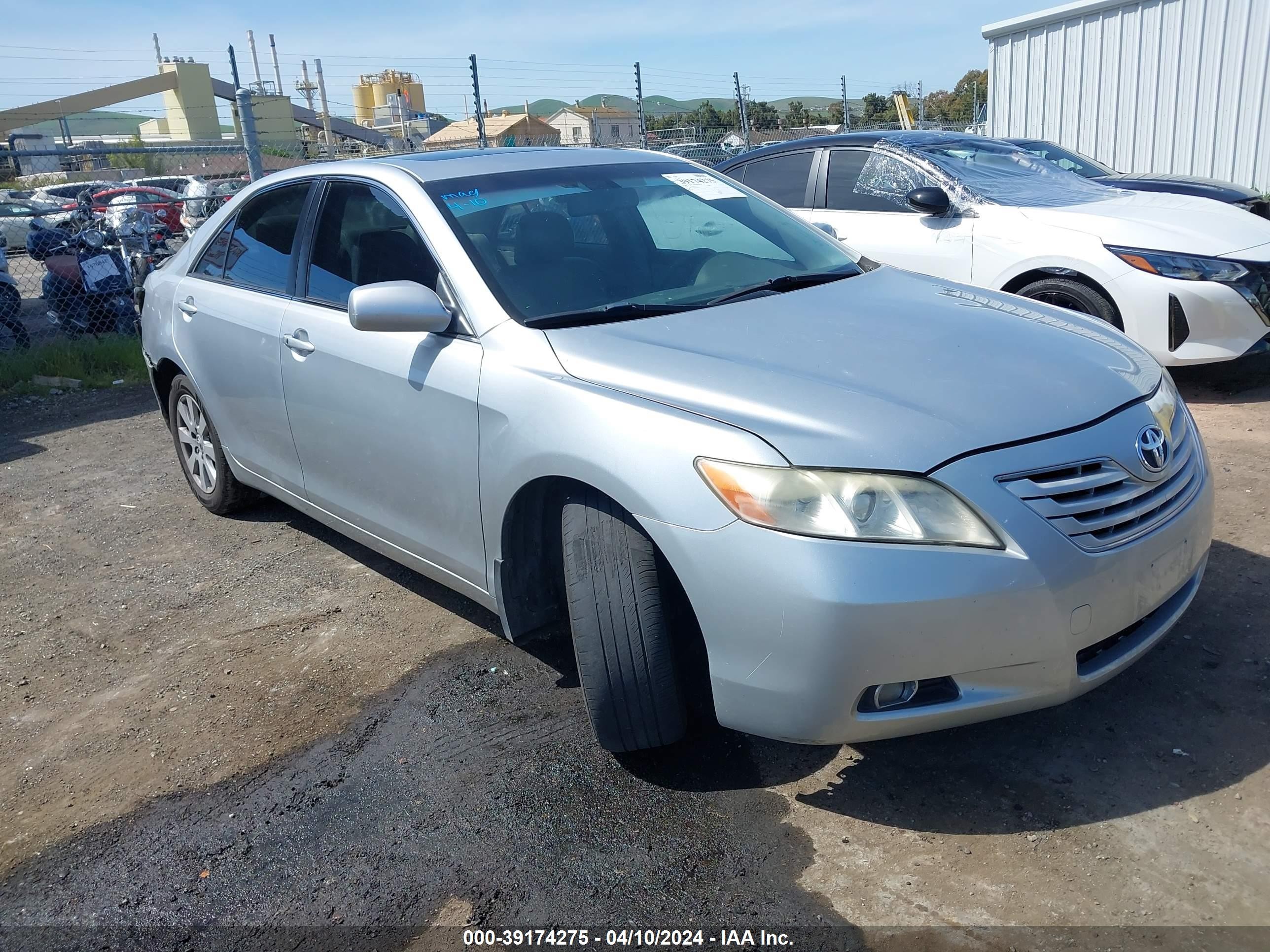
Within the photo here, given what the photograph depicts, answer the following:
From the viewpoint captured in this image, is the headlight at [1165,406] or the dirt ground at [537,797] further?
the headlight at [1165,406]

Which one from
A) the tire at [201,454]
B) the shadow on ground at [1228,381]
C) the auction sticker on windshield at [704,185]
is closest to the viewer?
the auction sticker on windshield at [704,185]

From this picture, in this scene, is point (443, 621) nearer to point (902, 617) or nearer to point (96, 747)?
point (96, 747)

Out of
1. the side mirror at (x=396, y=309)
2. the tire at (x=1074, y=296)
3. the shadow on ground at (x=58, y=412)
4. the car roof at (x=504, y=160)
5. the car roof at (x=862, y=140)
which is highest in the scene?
the car roof at (x=504, y=160)

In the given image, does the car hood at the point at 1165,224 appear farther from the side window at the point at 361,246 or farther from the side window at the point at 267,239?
the side window at the point at 267,239

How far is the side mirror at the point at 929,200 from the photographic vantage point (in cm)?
595

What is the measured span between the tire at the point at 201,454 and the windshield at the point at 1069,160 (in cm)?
A: 645

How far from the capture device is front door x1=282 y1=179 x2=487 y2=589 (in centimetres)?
307

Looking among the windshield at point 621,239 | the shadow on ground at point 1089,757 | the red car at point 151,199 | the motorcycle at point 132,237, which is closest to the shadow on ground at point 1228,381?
the shadow on ground at point 1089,757

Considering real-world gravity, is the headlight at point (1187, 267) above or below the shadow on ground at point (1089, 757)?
above

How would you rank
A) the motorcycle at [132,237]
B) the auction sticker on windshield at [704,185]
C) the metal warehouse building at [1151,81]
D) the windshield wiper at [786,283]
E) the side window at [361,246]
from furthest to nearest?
the metal warehouse building at [1151,81] → the motorcycle at [132,237] → the auction sticker on windshield at [704,185] → the side window at [361,246] → the windshield wiper at [786,283]

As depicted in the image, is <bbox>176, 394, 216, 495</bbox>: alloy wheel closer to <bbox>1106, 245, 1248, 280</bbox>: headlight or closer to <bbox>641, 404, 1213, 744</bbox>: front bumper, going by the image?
<bbox>641, 404, 1213, 744</bbox>: front bumper

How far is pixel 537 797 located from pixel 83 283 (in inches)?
343

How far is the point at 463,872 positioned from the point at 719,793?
2.29ft

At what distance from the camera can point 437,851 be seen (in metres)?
2.58
